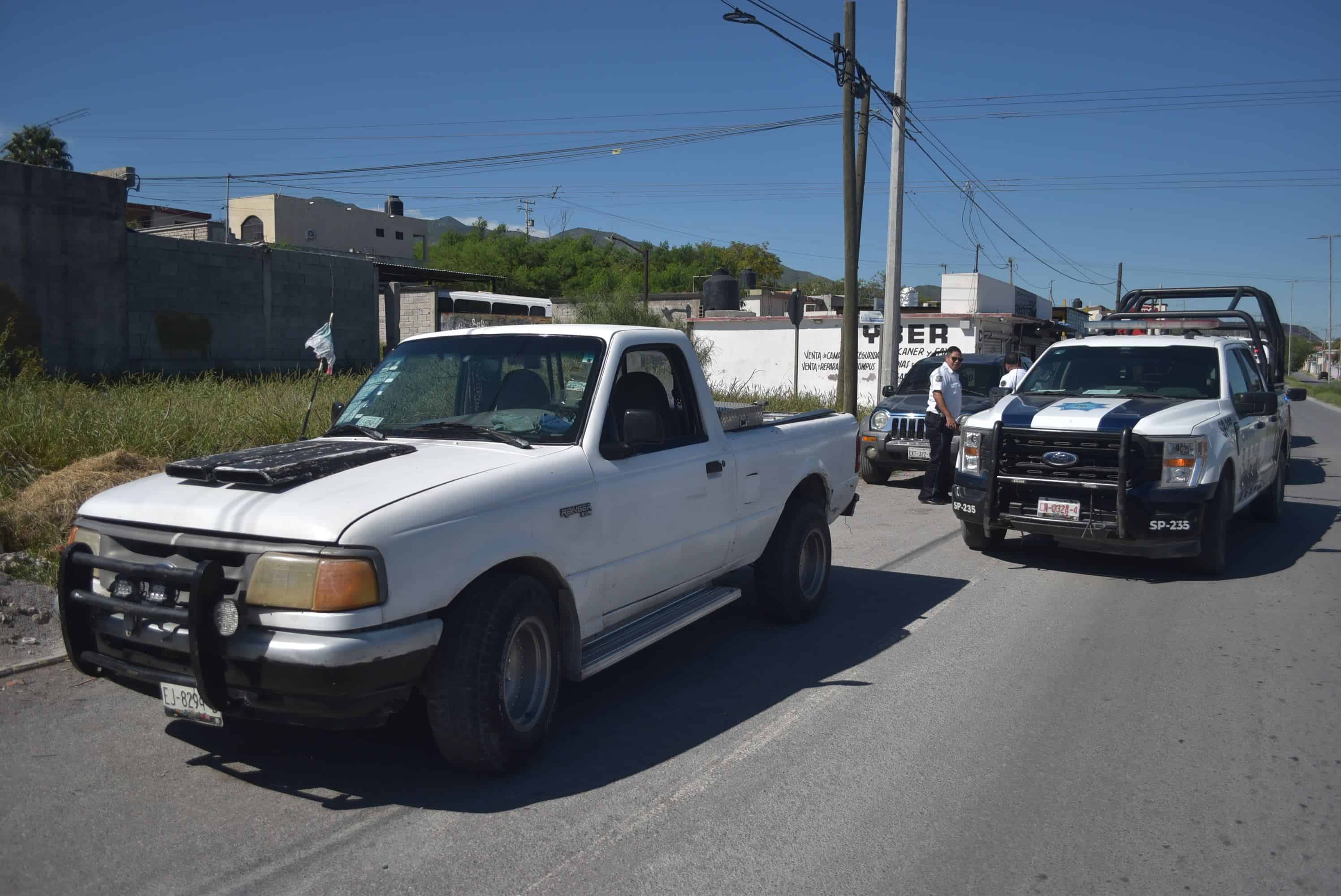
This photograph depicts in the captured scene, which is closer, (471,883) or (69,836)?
(471,883)

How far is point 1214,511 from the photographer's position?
27.8 ft

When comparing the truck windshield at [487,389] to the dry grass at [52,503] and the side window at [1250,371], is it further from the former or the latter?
the side window at [1250,371]

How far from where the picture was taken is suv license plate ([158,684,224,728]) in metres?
3.89

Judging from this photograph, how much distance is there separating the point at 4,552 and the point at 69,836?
423 centimetres

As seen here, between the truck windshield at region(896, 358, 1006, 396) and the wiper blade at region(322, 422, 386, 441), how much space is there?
37.2 feet

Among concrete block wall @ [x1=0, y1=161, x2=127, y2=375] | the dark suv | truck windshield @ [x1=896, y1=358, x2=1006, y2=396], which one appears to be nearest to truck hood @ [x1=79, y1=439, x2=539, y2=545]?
the dark suv

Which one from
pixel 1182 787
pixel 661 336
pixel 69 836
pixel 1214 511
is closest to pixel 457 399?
pixel 661 336

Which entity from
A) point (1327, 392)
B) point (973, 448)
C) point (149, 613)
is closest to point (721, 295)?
point (973, 448)

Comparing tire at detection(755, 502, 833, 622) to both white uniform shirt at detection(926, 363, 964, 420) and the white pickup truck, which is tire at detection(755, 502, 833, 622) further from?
white uniform shirt at detection(926, 363, 964, 420)

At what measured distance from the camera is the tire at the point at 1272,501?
11.2m

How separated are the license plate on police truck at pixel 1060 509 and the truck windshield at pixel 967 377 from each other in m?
6.95

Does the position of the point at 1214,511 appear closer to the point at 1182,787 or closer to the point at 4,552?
the point at 1182,787

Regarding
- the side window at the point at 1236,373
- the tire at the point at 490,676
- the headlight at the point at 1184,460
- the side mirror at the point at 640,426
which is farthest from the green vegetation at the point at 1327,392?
the tire at the point at 490,676

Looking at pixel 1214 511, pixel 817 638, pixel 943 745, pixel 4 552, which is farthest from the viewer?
pixel 1214 511
